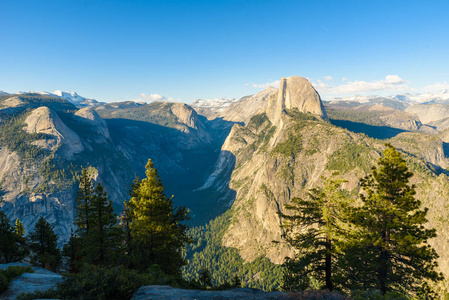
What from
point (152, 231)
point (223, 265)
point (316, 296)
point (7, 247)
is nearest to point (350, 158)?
point (223, 265)

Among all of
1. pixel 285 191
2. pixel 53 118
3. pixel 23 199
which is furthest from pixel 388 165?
pixel 53 118

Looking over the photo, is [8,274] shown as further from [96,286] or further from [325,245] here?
[325,245]

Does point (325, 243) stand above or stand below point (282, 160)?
above

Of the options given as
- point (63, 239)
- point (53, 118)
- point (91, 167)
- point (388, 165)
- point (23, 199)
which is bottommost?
point (63, 239)

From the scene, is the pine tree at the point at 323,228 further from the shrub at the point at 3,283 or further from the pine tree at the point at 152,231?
the shrub at the point at 3,283

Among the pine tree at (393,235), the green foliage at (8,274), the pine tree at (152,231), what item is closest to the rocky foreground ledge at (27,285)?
the green foliage at (8,274)

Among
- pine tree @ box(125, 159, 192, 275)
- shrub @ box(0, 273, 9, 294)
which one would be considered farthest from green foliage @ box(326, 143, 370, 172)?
shrub @ box(0, 273, 9, 294)

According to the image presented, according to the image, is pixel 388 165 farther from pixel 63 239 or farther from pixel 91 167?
pixel 91 167
